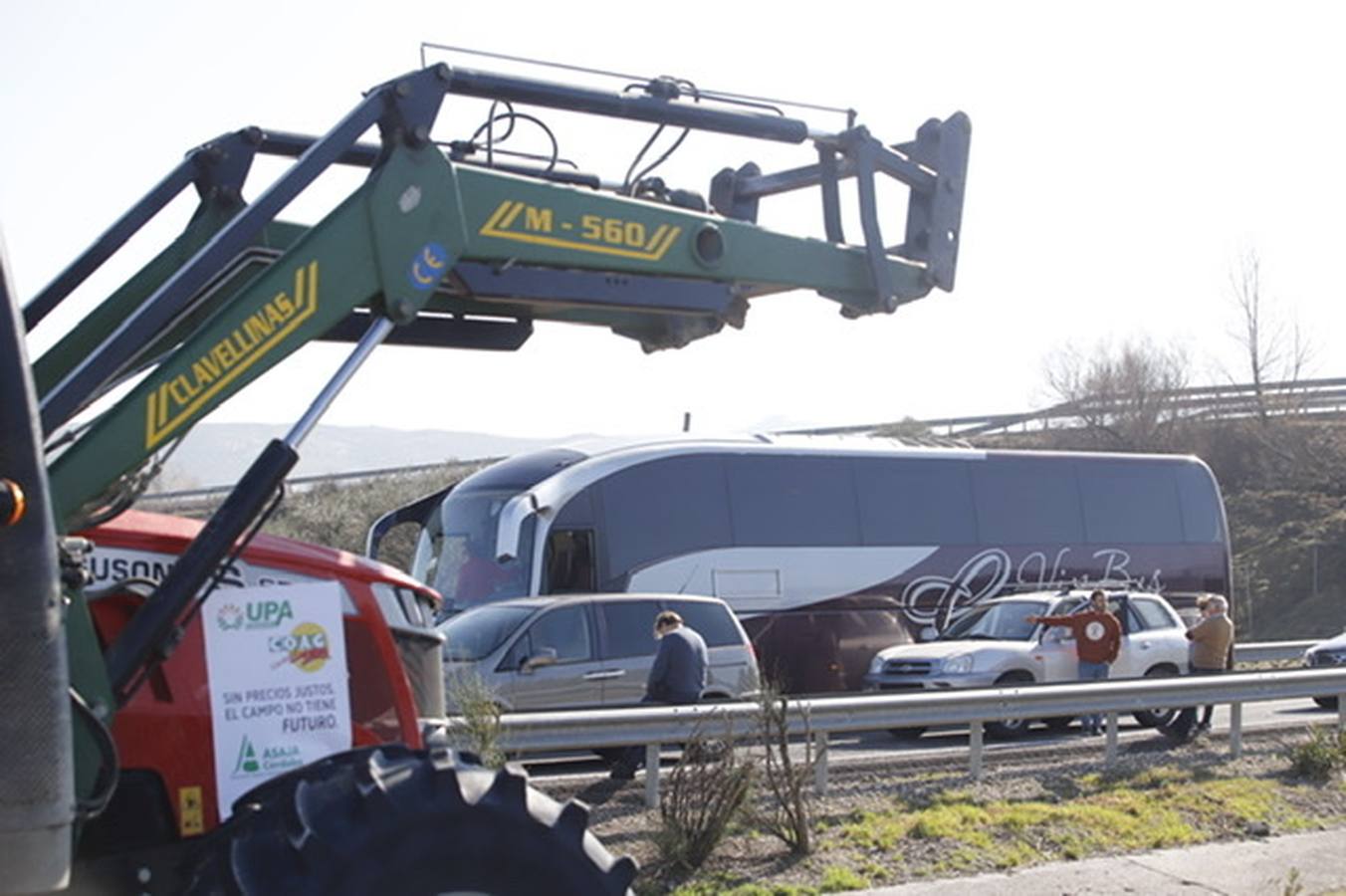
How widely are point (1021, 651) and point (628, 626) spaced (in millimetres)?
5255

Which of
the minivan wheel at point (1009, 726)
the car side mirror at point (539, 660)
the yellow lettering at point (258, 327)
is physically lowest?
the minivan wheel at point (1009, 726)

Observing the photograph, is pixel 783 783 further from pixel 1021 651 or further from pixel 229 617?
pixel 1021 651

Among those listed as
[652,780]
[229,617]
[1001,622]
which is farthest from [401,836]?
[1001,622]

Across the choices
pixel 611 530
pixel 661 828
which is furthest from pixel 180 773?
pixel 611 530

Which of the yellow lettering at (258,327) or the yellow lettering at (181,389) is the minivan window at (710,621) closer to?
the yellow lettering at (258,327)

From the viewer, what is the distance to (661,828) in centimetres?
986

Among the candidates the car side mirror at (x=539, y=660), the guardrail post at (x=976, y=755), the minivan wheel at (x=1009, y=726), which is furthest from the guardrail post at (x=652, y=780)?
the minivan wheel at (x=1009, y=726)

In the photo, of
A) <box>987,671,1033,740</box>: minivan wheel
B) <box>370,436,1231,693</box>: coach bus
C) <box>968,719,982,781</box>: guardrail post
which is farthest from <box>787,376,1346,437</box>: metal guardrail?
<box>968,719,982,781</box>: guardrail post

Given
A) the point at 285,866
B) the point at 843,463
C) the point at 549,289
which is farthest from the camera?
the point at 843,463

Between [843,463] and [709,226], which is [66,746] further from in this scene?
[843,463]

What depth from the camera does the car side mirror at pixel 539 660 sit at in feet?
50.0

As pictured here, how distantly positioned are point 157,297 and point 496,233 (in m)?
1.29

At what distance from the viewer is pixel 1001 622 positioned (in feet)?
65.0

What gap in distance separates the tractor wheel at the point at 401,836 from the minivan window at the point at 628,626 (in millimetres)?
11145
